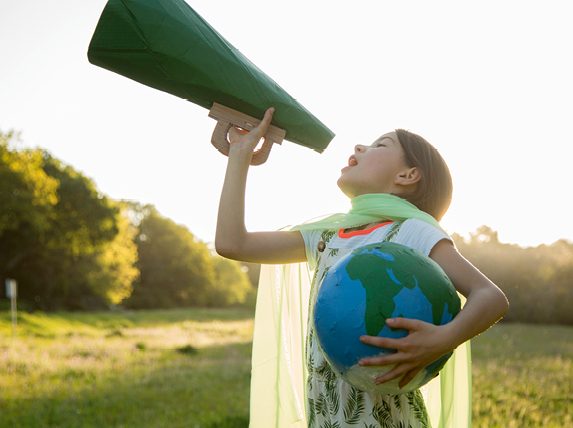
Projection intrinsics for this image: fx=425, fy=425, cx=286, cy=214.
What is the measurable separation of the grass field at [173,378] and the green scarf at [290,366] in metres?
2.46

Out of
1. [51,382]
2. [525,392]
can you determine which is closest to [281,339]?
[525,392]

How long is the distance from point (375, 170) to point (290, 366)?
4.70ft

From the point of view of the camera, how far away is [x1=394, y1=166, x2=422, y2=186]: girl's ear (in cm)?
211

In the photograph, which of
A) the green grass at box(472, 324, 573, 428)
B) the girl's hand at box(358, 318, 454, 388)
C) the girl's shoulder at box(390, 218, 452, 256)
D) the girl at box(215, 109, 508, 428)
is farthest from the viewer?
the green grass at box(472, 324, 573, 428)

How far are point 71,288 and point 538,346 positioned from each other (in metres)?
19.6

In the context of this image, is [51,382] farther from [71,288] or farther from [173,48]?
[71,288]

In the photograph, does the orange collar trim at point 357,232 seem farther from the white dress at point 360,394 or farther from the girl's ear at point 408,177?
the girl's ear at point 408,177

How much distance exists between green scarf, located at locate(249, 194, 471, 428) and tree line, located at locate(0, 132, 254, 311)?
546 inches

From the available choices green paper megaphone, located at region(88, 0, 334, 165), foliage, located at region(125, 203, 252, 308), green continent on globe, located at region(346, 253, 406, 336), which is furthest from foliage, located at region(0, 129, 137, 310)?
green continent on globe, located at region(346, 253, 406, 336)

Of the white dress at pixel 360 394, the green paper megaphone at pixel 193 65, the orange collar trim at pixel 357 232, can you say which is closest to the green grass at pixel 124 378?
the white dress at pixel 360 394

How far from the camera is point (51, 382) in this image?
6.65m

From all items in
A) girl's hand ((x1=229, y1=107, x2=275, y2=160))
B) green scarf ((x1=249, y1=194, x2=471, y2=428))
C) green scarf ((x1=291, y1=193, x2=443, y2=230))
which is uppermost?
girl's hand ((x1=229, y1=107, x2=275, y2=160))

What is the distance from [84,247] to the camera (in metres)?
19.4

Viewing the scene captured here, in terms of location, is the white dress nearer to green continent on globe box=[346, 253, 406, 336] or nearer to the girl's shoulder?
the girl's shoulder
